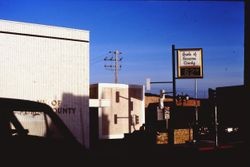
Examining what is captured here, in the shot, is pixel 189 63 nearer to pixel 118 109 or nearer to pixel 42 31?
pixel 42 31

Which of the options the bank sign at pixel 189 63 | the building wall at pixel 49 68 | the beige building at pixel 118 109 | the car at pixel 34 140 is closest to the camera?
the car at pixel 34 140

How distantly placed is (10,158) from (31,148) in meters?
0.26

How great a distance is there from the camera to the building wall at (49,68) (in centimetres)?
2003

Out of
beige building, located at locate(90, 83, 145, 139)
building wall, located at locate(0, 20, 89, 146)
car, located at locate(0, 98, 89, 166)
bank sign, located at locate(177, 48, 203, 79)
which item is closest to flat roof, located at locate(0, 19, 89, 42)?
building wall, located at locate(0, 20, 89, 146)

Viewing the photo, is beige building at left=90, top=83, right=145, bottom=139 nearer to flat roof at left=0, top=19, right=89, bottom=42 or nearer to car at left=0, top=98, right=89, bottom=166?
flat roof at left=0, top=19, right=89, bottom=42

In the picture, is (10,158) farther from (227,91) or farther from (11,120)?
→ (227,91)

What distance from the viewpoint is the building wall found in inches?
789

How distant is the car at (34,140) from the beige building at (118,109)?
28.2 metres

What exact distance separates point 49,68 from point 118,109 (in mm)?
15274

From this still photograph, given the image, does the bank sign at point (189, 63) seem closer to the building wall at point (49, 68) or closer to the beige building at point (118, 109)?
the building wall at point (49, 68)

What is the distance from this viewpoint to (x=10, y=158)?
370 cm

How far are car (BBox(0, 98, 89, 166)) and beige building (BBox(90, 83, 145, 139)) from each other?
28.2 meters

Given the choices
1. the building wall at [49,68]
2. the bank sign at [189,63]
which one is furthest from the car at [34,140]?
the building wall at [49,68]

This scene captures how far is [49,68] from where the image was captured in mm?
21797
